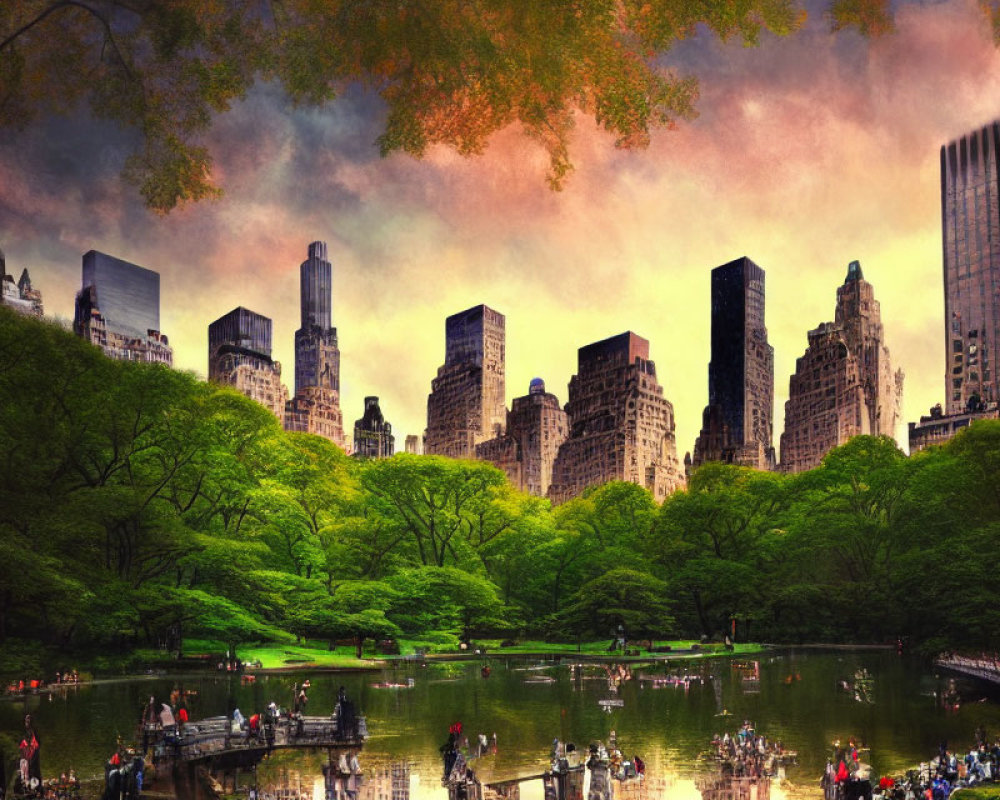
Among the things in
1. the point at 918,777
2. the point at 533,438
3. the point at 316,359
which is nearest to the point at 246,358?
Answer: the point at 316,359

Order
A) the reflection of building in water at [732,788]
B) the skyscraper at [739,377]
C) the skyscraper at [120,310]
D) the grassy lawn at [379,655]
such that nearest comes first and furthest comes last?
the reflection of building in water at [732,788], the skyscraper at [120,310], the grassy lawn at [379,655], the skyscraper at [739,377]

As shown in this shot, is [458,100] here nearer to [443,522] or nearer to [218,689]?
[218,689]

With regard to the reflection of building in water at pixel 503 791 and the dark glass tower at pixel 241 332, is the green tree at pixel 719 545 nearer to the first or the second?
the dark glass tower at pixel 241 332

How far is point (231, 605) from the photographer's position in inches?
814

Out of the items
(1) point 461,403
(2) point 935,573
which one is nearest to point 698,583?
(2) point 935,573

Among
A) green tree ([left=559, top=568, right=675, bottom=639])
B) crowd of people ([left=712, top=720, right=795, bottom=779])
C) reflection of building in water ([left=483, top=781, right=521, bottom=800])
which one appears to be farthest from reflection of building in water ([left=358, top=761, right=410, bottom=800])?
green tree ([left=559, top=568, right=675, bottom=639])

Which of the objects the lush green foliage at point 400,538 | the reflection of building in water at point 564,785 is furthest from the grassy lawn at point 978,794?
the lush green foliage at point 400,538

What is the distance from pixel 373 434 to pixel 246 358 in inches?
1397

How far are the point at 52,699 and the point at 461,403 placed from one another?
20589 millimetres

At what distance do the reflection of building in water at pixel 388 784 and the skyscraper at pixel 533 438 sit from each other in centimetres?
3182

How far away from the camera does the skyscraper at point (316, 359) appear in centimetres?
2027

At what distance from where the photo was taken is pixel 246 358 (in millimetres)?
26516

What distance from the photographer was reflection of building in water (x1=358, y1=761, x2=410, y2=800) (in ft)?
42.5

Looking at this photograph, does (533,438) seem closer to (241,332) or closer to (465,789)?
(241,332)
